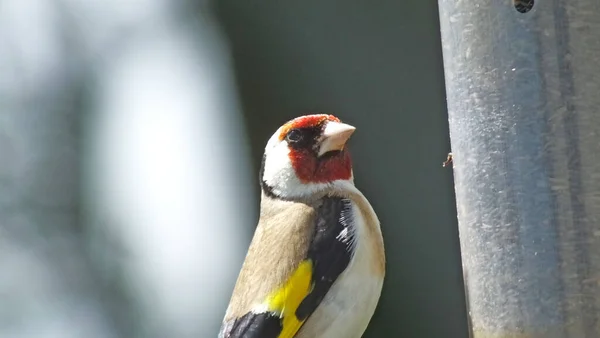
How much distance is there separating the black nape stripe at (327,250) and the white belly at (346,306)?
20 mm

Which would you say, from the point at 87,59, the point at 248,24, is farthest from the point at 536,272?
the point at 87,59

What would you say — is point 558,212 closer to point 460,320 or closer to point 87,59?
point 460,320

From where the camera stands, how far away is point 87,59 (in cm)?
764

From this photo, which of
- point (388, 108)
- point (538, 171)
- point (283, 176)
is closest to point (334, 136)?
point (283, 176)

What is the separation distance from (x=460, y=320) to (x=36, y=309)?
3.80 m

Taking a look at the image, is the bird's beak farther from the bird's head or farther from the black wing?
the black wing

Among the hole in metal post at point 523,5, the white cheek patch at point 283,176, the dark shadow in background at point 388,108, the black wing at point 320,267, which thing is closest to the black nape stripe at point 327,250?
the black wing at point 320,267

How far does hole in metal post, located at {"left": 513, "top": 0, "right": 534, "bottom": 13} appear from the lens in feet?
10.6

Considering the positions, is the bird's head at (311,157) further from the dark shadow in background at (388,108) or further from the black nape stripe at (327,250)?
the dark shadow in background at (388,108)

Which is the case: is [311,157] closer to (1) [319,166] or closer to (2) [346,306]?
(1) [319,166]

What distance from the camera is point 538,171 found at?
3174 millimetres

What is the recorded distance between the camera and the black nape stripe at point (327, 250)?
3.43 metres

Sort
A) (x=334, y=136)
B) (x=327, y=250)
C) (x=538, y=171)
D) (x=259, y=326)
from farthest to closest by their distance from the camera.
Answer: (x=334, y=136) → (x=327, y=250) → (x=259, y=326) → (x=538, y=171)

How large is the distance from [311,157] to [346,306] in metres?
0.65
